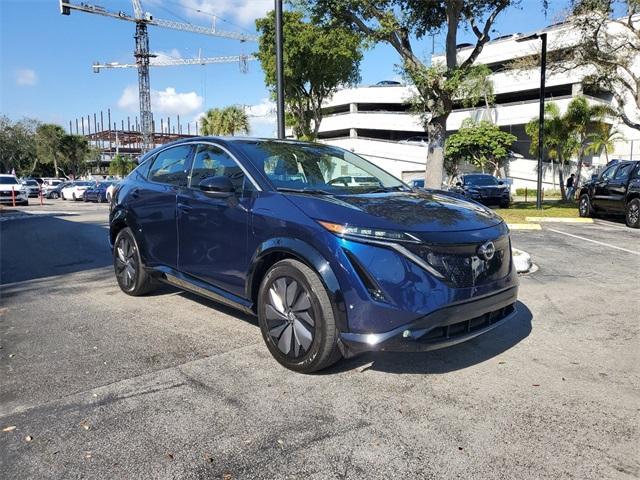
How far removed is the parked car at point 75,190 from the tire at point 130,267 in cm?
3655

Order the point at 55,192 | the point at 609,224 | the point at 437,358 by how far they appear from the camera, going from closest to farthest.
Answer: the point at 437,358, the point at 609,224, the point at 55,192

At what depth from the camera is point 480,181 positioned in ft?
72.4

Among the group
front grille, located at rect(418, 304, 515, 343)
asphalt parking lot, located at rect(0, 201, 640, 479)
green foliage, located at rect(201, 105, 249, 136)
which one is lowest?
asphalt parking lot, located at rect(0, 201, 640, 479)

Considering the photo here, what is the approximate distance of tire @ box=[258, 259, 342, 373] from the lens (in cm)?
344

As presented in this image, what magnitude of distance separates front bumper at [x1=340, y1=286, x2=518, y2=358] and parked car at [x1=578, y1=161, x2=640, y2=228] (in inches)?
475

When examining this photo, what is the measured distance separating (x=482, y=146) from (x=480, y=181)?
1722cm

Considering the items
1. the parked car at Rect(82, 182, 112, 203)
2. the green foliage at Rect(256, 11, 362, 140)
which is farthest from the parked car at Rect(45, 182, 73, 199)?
the green foliage at Rect(256, 11, 362, 140)

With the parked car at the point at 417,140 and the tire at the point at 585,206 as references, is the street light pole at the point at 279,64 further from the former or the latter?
the parked car at the point at 417,140

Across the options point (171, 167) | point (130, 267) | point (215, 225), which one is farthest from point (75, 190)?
point (215, 225)

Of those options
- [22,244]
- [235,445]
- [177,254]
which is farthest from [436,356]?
[22,244]

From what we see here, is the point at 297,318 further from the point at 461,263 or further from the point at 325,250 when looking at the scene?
the point at 461,263

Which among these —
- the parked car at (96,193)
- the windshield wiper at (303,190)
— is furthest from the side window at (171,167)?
the parked car at (96,193)

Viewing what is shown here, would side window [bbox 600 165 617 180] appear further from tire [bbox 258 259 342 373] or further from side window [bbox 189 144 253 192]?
tire [bbox 258 259 342 373]

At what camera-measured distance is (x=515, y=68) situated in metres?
19.6
